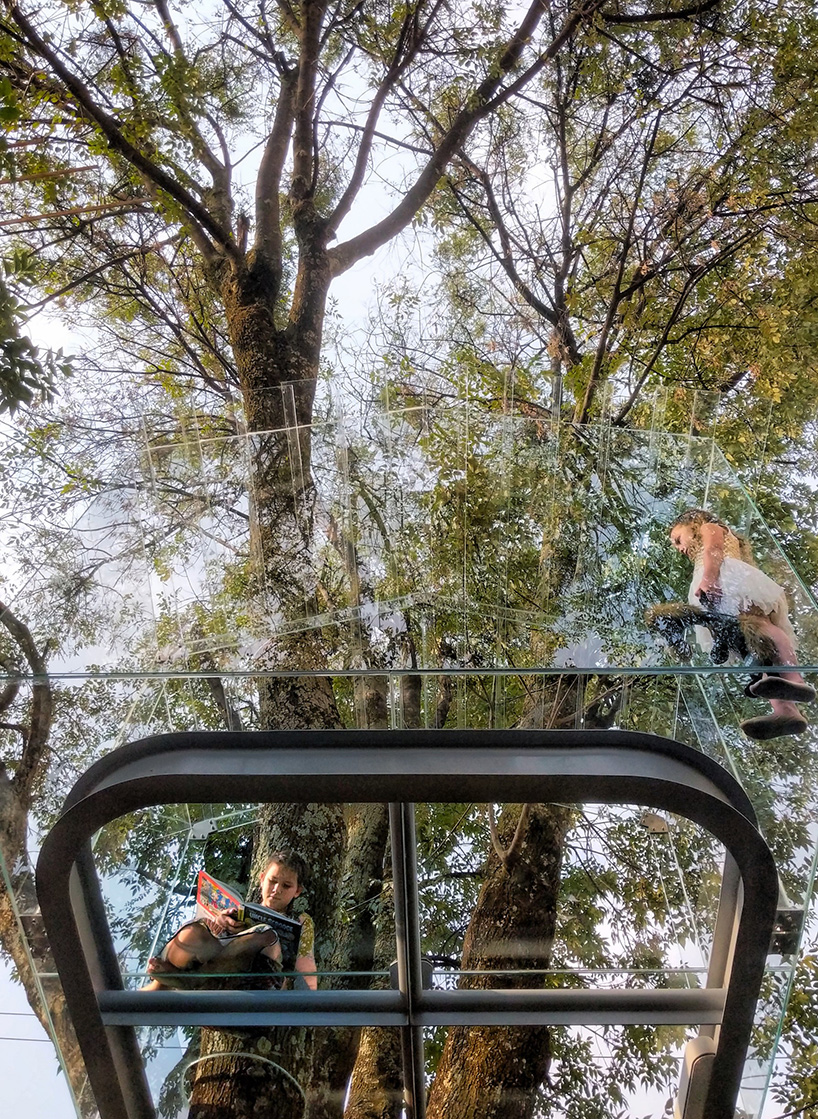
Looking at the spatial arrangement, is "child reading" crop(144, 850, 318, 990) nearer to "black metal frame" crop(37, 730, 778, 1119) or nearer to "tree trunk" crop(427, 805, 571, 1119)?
"black metal frame" crop(37, 730, 778, 1119)

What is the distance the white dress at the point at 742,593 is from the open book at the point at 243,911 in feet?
3.21

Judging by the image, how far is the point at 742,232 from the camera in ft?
10.8

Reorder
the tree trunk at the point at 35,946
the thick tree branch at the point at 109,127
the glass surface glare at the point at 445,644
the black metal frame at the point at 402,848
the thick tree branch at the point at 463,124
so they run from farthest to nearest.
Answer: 1. the thick tree branch at the point at 463,124
2. the thick tree branch at the point at 109,127
3. the glass surface glare at the point at 445,644
4. the tree trunk at the point at 35,946
5. the black metal frame at the point at 402,848

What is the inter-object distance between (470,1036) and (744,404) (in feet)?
8.54

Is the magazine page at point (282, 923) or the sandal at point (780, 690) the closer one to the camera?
the sandal at point (780, 690)

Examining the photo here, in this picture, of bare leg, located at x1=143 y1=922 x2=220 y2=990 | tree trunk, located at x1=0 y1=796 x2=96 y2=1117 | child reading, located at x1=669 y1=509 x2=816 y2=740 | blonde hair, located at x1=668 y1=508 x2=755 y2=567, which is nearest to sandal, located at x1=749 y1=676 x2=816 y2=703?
child reading, located at x1=669 y1=509 x2=816 y2=740

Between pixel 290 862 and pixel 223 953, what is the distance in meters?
0.27

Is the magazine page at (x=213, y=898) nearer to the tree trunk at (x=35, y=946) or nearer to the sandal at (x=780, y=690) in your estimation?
the tree trunk at (x=35, y=946)

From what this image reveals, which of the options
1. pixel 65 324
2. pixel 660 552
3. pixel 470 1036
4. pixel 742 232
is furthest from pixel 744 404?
pixel 65 324

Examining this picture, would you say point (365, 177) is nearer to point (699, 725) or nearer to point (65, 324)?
point (65, 324)

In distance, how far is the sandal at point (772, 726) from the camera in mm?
1214

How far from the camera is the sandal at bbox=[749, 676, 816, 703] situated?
1.15 m

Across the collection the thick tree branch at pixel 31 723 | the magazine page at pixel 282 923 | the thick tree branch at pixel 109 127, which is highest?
the thick tree branch at pixel 109 127

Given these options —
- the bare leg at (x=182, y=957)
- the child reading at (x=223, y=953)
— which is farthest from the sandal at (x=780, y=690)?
the bare leg at (x=182, y=957)
